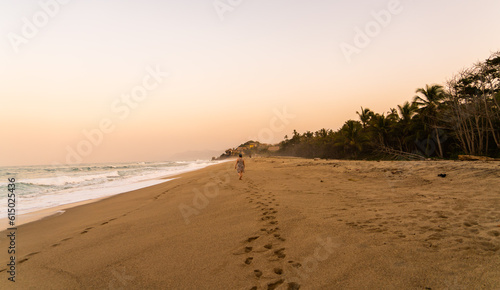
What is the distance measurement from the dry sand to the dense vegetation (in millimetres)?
22296

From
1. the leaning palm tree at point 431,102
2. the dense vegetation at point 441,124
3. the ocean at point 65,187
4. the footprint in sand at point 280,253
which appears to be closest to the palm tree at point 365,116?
the dense vegetation at point 441,124

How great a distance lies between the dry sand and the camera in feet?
8.67

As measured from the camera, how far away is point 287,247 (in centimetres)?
357

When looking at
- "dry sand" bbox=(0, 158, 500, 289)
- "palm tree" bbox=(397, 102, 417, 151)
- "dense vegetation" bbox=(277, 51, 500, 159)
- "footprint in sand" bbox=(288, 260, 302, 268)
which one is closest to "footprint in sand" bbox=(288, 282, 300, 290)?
"dry sand" bbox=(0, 158, 500, 289)

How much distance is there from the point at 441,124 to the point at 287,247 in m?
34.5

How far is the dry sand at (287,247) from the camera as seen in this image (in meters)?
2.64

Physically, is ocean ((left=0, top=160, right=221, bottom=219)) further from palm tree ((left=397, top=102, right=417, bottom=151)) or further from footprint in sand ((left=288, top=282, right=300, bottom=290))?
palm tree ((left=397, top=102, right=417, bottom=151))

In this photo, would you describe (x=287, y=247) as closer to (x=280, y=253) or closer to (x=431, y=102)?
(x=280, y=253)

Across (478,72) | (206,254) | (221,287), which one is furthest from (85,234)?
(478,72)

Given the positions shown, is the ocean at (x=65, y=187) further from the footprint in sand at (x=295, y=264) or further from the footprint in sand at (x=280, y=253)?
the footprint in sand at (x=295, y=264)

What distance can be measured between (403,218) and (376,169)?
9403mm

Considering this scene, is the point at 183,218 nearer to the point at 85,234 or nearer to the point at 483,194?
the point at 85,234

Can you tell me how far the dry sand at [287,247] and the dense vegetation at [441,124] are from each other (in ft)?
73.1

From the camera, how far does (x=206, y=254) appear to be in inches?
142
